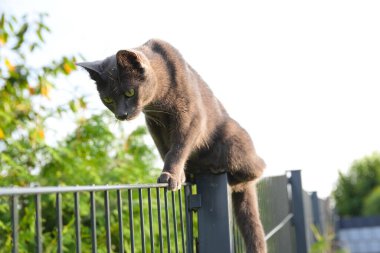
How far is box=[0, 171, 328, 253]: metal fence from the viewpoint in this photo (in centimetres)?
155

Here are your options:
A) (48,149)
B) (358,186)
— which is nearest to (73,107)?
(48,149)

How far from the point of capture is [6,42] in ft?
13.4

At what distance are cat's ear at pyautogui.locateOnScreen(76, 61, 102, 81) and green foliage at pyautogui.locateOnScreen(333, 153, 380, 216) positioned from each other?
98.8 feet

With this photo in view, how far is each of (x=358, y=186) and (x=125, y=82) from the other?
31.7 m

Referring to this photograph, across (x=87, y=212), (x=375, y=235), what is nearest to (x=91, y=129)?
(x=87, y=212)

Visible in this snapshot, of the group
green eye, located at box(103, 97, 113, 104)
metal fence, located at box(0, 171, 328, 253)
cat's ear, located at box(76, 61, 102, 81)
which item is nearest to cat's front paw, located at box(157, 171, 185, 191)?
metal fence, located at box(0, 171, 328, 253)

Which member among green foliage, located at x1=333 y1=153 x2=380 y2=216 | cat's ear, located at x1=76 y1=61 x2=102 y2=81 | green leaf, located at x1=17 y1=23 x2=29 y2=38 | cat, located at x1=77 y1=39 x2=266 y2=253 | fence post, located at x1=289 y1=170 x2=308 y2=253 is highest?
green leaf, located at x1=17 y1=23 x2=29 y2=38

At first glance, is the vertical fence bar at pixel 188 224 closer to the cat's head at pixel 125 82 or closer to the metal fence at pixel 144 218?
the metal fence at pixel 144 218

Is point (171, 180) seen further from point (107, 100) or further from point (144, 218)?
point (144, 218)

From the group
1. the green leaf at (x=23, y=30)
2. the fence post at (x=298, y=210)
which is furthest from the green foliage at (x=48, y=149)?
the fence post at (x=298, y=210)

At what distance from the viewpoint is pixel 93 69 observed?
9.36 ft

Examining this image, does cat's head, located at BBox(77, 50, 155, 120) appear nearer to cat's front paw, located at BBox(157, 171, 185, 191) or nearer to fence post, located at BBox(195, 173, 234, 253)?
cat's front paw, located at BBox(157, 171, 185, 191)

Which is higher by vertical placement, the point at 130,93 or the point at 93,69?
the point at 93,69

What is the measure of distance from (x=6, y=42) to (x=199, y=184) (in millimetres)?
2191
